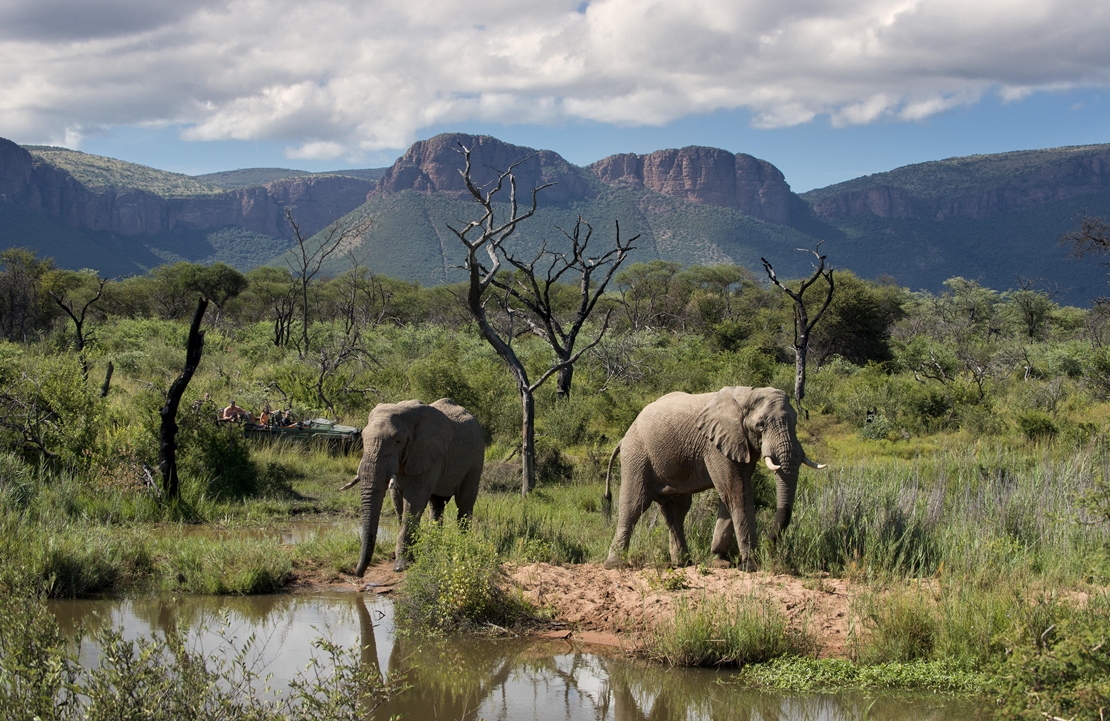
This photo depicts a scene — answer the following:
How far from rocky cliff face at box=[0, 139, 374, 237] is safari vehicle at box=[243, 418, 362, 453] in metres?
115

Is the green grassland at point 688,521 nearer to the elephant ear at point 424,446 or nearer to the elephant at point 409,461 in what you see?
the elephant at point 409,461

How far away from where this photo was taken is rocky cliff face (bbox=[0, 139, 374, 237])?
408 feet

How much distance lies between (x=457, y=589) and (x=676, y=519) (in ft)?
9.11

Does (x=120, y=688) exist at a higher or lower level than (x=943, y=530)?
higher

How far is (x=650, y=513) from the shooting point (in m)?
12.0

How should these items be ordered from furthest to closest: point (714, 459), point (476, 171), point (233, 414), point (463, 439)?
point (476, 171)
point (233, 414)
point (463, 439)
point (714, 459)

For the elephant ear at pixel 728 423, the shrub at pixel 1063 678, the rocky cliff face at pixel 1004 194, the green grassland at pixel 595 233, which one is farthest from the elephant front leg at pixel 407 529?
the rocky cliff face at pixel 1004 194

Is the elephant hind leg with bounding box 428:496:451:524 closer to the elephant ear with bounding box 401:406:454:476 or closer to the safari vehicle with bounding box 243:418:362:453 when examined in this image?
the elephant ear with bounding box 401:406:454:476

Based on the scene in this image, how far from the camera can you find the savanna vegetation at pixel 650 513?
A: 7832 mm

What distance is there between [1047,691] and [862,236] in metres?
140

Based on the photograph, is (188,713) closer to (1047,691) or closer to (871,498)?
(1047,691)

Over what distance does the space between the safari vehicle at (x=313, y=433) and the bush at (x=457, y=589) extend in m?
8.45

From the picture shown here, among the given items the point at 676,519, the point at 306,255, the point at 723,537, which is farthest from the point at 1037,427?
the point at 306,255

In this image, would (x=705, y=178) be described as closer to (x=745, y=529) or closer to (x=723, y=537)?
(x=723, y=537)
